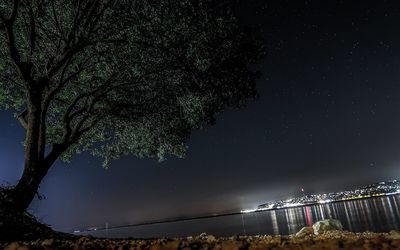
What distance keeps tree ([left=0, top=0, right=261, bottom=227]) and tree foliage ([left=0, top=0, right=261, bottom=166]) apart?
42 millimetres

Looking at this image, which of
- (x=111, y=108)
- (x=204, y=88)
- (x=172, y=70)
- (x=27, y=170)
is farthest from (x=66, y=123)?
(x=204, y=88)

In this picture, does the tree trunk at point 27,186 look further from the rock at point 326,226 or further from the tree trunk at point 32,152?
the rock at point 326,226

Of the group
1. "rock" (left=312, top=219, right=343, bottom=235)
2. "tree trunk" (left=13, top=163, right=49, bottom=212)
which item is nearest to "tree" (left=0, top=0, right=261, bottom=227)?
"tree trunk" (left=13, top=163, right=49, bottom=212)

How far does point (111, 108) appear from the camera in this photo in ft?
55.1

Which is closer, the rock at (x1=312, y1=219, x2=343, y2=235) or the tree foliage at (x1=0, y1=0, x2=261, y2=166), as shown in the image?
the tree foliage at (x1=0, y1=0, x2=261, y2=166)

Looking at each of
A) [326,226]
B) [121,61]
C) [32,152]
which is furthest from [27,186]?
[326,226]

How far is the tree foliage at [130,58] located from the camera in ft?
42.0

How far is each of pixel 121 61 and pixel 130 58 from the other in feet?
1.47

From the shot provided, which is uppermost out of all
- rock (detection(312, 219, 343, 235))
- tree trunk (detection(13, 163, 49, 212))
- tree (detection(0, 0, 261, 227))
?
tree (detection(0, 0, 261, 227))

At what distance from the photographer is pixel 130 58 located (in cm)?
1459

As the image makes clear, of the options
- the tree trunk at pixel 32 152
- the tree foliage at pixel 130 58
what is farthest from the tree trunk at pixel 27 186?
the tree foliage at pixel 130 58

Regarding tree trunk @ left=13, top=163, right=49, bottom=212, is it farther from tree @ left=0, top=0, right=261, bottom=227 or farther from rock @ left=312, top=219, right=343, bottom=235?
rock @ left=312, top=219, right=343, bottom=235

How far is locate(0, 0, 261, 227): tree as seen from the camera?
12359 mm

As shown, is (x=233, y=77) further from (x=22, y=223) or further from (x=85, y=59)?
(x=22, y=223)
